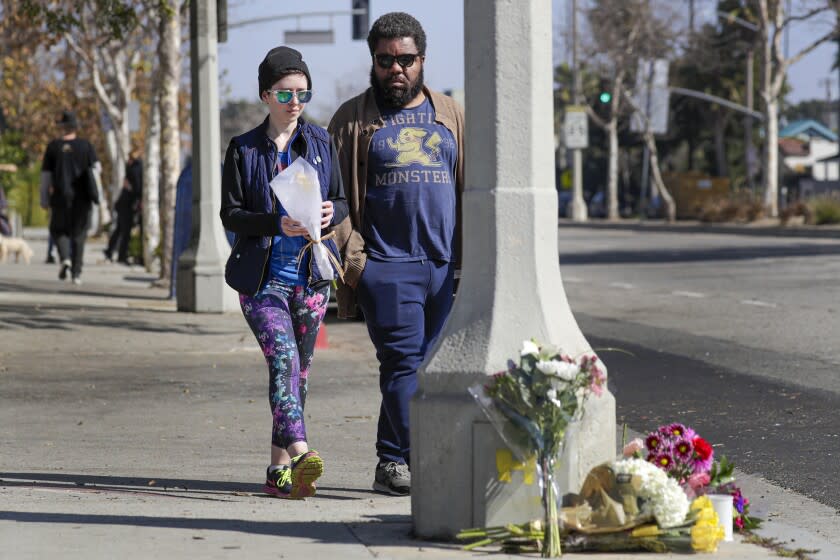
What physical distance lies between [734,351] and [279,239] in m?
6.92

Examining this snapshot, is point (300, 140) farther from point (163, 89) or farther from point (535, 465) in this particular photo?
point (163, 89)

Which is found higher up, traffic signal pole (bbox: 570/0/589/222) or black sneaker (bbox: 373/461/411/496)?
traffic signal pole (bbox: 570/0/589/222)

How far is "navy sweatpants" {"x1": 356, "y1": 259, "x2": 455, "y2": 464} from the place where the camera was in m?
6.45

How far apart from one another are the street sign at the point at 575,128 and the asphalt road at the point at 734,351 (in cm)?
3930

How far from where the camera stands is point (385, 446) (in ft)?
21.4

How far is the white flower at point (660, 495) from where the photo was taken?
16.3 ft

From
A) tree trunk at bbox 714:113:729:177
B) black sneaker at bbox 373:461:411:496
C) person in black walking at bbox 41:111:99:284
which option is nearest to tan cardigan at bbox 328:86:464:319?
black sneaker at bbox 373:461:411:496

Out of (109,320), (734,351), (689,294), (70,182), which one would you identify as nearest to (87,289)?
(70,182)

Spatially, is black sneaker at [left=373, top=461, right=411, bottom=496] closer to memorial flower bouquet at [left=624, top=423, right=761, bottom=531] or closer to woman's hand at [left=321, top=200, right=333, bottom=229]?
woman's hand at [left=321, top=200, right=333, bottom=229]

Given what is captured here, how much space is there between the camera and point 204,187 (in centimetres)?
1655

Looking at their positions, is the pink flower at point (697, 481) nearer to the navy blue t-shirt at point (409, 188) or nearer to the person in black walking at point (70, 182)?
the navy blue t-shirt at point (409, 188)

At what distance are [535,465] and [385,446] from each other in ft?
5.24

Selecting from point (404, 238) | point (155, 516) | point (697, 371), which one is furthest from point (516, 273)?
point (697, 371)

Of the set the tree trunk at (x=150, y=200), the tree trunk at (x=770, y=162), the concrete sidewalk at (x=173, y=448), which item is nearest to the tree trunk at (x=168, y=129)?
the tree trunk at (x=150, y=200)
